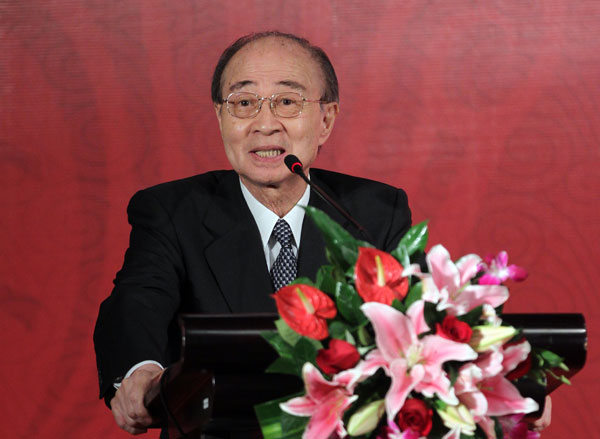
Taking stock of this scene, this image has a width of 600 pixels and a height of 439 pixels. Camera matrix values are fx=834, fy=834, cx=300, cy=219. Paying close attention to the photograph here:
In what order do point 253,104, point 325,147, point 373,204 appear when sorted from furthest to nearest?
point 325,147 → point 373,204 → point 253,104

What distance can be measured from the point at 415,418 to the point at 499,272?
0.20 m

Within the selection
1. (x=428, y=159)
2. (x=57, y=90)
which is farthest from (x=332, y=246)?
(x=57, y=90)

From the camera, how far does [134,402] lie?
1.11 m

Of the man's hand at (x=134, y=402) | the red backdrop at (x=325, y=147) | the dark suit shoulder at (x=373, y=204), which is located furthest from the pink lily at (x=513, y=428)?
the red backdrop at (x=325, y=147)

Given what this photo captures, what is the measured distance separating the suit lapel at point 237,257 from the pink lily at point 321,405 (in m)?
0.77

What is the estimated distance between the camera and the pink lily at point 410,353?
30.7 inches

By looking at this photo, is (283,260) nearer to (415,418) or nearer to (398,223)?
(398,223)

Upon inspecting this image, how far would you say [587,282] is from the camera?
254 centimetres

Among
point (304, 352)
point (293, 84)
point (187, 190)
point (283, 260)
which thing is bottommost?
point (283, 260)

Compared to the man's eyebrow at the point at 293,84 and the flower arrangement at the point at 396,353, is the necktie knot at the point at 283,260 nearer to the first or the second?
the man's eyebrow at the point at 293,84

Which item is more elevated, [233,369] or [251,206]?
[233,369]

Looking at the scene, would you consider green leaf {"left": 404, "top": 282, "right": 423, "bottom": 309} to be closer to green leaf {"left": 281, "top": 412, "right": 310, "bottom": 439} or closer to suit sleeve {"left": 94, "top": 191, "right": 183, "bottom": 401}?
green leaf {"left": 281, "top": 412, "right": 310, "bottom": 439}

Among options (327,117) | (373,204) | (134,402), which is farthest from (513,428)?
(327,117)

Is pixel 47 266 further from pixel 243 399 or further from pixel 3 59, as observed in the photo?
pixel 243 399
